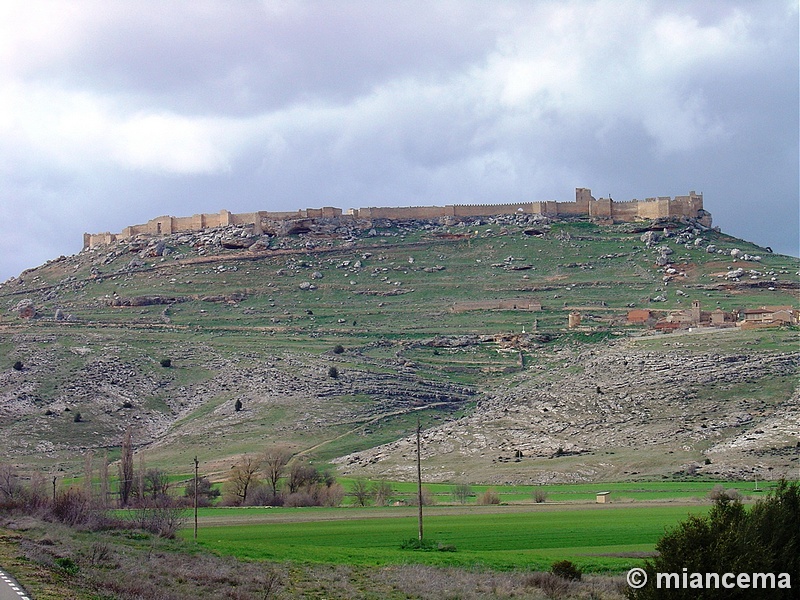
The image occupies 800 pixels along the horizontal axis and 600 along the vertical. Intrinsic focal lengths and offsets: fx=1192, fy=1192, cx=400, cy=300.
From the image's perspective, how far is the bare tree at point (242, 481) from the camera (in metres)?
50.9

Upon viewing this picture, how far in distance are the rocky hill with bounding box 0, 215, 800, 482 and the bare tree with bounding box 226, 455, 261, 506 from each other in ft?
27.2

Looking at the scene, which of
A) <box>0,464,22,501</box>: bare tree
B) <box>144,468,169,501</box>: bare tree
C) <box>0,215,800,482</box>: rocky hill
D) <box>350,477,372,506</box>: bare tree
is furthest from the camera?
<box>0,215,800,482</box>: rocky hill

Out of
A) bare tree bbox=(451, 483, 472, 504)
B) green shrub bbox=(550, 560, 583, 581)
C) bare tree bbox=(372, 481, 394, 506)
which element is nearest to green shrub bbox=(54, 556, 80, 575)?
green shrub bbox=(550, 560, 583, 581)

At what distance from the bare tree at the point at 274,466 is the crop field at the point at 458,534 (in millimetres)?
6636

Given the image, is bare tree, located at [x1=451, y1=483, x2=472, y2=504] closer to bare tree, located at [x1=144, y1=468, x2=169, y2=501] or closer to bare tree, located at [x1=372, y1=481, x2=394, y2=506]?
bare tree, located at [x1=372, y1=481, x2=394, y2=506]

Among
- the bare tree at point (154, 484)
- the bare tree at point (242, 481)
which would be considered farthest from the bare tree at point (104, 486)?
the bare tree at point (242, 481)

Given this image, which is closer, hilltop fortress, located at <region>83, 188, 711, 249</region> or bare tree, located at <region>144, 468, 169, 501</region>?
bare tree, located at <region>144, 468, 169, 501</region>

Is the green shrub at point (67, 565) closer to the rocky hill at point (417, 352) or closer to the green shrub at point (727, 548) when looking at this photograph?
the green shrub at point (727, 548)

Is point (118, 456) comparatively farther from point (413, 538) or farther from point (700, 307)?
point (700, 307)

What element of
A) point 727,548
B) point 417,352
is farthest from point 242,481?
point 727,548

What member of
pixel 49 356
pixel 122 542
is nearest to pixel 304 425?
pixel 49 356

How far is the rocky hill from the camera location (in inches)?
2432

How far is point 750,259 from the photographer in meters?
102

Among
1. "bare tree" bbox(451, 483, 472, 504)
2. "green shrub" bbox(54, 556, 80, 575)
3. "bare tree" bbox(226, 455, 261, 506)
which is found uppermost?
"bare tree" bbox(226, 455, 261, 506)
